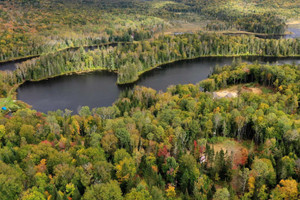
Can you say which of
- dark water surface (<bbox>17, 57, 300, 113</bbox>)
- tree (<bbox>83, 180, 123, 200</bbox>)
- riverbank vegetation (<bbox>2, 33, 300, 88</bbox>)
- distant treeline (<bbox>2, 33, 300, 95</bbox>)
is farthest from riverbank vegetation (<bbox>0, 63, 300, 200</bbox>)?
riverbank vegetation (<bbox>2, 33, 300, 88</bbox>)

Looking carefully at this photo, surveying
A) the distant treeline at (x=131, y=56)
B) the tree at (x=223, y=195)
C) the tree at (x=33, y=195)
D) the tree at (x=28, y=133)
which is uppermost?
the distant treeline at (x=131, y=56)

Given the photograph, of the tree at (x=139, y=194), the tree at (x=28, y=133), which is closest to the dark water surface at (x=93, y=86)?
the tree at (x=28, y=133)

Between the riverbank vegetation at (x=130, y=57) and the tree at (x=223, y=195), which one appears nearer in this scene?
the tree at (x=223, y=195)

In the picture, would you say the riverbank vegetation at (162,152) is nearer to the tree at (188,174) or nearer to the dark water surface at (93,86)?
the tree at (188,174)

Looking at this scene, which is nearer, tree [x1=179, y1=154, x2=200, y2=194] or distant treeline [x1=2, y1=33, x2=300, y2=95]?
tree [x1=179, y1=154, x2=200, y2=194]

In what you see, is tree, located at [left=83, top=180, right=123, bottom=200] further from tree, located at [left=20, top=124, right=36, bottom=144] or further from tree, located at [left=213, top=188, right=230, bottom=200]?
tree, located at [left=20, top=124, right=36, bottom=144]

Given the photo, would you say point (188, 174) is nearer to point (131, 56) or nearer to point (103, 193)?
point (103, 193)

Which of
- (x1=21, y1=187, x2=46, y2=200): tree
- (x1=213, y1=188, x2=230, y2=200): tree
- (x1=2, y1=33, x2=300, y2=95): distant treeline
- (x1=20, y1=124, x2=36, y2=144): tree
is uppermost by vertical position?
(x1=2, y1=33, x2=300, y2=95): distant treeline

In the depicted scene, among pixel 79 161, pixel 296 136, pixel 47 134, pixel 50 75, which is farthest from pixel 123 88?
pixel 296 136
